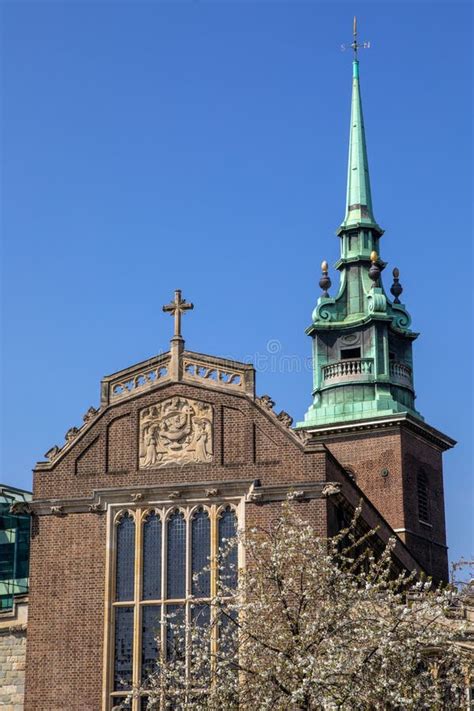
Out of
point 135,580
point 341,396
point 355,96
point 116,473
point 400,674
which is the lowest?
point 400,674

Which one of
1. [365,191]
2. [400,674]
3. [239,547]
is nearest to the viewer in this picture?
[400,674]

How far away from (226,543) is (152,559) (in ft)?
6.80

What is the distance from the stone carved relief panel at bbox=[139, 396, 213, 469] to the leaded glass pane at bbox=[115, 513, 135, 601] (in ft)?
5.23

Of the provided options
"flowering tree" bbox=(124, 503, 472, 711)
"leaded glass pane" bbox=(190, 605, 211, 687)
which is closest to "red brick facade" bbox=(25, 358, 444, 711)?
"leaded glass pane" bbox=(190, 605, 211, 687)

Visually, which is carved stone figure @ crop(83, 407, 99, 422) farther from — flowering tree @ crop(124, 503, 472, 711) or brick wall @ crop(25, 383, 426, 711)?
flowering tree @ crop(124, 503, 472, 711)

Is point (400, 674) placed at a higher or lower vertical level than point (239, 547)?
lower

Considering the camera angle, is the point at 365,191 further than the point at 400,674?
Yes

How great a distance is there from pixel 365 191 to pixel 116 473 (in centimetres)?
2659

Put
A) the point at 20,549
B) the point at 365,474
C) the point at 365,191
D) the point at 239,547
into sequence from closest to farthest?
the point at 239,547 < the point at 20,549 < the point at 365,474 < the point at 365,191

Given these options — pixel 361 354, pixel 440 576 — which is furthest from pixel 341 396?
pixel 440 576

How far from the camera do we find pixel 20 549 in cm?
4781

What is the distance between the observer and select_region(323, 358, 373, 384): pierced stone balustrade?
53875 mm

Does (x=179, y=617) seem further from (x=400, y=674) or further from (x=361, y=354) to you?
(x=361, y=354)

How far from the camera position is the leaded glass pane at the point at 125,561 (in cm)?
3444
